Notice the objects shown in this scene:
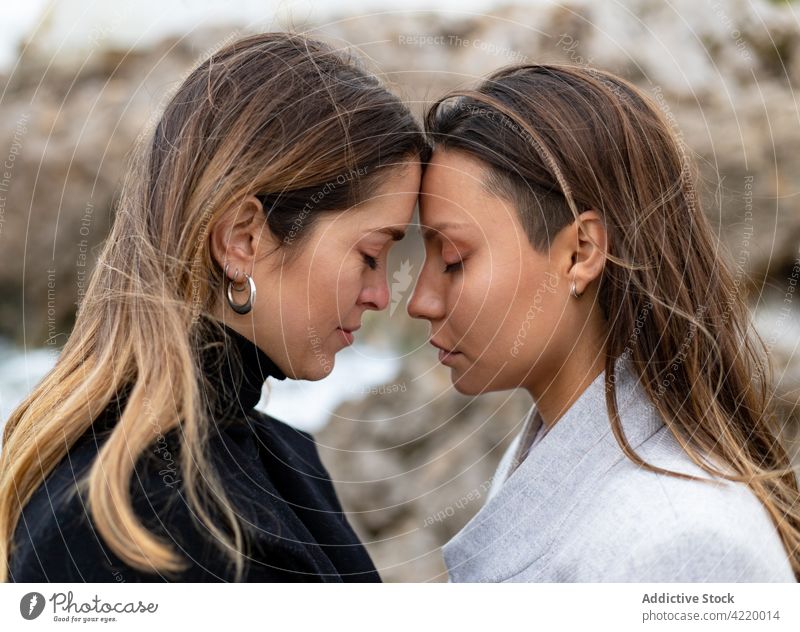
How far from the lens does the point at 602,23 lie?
6.22 ft

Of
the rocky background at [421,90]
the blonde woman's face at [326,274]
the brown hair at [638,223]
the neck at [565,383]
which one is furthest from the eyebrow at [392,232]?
the rocky background at [421,90]

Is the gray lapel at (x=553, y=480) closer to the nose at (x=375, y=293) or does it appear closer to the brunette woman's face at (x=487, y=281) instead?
the brunette woman's face at (x=487, y=281)

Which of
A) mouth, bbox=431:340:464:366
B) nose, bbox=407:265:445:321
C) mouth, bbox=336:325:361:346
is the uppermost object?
nose, bbox=407:265:445:321

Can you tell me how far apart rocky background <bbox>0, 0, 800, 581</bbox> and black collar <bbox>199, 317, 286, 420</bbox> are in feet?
2.24

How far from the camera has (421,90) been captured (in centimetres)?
172

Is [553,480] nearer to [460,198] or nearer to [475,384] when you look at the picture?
[475,384]

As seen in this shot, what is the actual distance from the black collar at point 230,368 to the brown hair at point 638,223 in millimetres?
380

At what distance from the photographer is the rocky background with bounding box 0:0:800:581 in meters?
1.81

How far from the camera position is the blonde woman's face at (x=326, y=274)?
106 centimetres

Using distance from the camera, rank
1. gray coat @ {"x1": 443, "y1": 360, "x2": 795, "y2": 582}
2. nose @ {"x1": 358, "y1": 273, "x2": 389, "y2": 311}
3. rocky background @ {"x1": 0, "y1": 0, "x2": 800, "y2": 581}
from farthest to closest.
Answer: rocky background @ {"x1": 0, "y1": 0, "x2": 800, "y2": 581}
nose @ {"x1": 358, "y1": 273, "x2": 389, "y2": 311}
gray coat @ {"x1": 443, "y1": 360, "x2": 795, "y2": 582}

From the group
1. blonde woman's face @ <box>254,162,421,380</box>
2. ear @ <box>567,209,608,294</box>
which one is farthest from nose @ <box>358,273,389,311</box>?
ear @ <box>567,209,608,294</box>

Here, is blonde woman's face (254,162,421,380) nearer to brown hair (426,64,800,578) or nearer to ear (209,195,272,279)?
ear (209,195,272,279)

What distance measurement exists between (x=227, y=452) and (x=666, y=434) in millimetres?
558

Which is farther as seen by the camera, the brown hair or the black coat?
the brown hair
